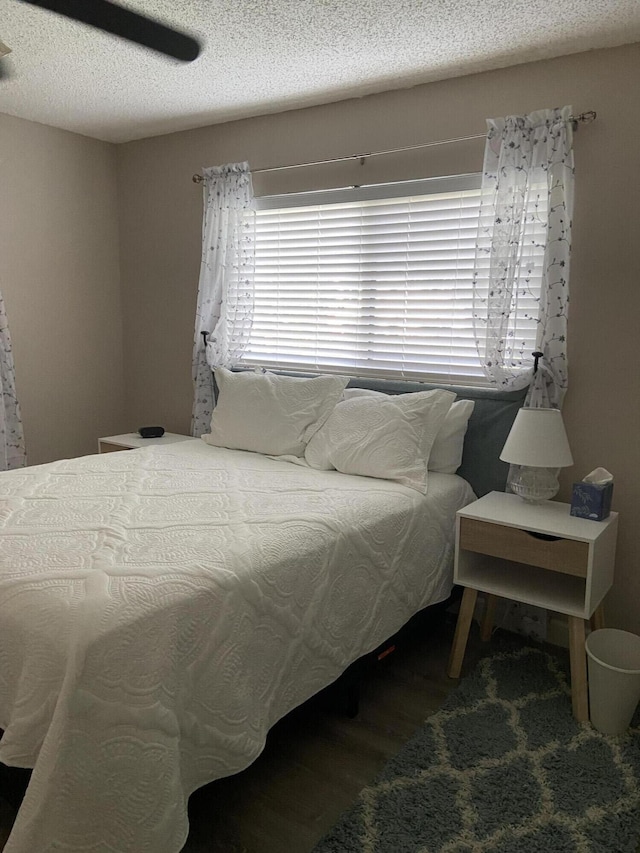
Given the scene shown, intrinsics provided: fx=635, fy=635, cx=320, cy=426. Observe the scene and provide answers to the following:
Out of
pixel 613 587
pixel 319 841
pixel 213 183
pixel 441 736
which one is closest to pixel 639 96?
pixel 613 587

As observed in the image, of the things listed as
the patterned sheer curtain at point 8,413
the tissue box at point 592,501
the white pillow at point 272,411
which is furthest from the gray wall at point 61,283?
the tissue box at point 592,501

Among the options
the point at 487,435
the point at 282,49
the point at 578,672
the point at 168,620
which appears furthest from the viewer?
the point at 487,435

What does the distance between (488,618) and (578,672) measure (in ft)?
1.83

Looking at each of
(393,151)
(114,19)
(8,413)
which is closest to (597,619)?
(393,151)

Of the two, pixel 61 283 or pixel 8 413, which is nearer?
pixel 8 413

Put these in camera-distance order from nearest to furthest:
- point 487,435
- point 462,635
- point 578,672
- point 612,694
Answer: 1. point 612,694
2. point 578,672
3. point 462,635
4. point 487,435

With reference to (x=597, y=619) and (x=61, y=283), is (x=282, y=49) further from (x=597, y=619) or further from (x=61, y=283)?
(x=597, y=619)

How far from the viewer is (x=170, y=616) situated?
149 centimetres

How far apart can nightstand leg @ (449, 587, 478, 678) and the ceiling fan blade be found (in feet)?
7.74

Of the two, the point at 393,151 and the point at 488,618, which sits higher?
the point at 393,151

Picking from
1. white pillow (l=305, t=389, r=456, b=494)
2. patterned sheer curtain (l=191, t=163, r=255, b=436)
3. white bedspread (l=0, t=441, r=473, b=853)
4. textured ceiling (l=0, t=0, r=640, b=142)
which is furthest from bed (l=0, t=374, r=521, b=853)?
textured ceiling (l=0, t=0, r=640, b=142)

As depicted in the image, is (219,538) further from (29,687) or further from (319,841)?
(319,841)

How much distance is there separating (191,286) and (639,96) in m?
2.60

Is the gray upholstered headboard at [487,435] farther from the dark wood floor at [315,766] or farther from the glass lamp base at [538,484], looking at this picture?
the dark wood floor at [315,766]
